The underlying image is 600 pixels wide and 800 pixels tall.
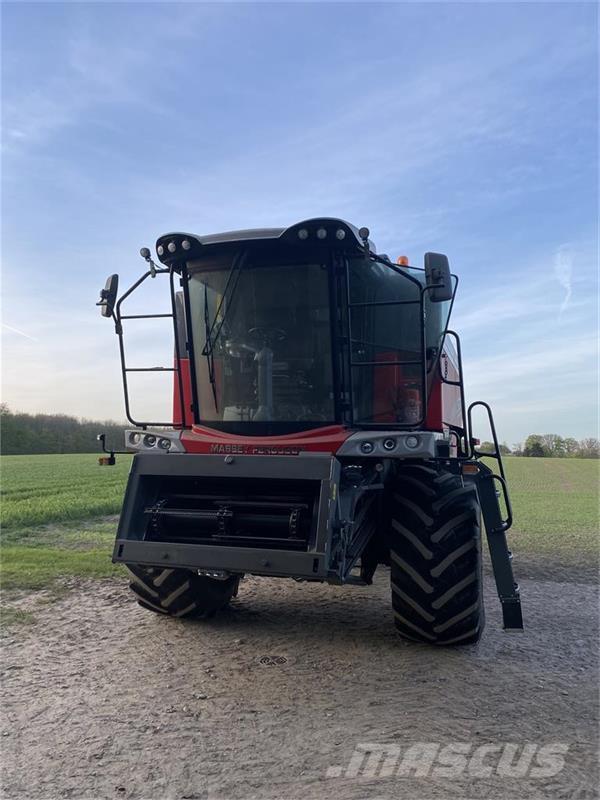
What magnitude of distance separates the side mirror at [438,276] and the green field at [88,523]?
208 inches

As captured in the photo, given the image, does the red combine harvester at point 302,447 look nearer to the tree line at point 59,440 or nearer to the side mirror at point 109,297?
the side mirror at point 109,297

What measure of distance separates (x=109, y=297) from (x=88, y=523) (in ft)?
28.3

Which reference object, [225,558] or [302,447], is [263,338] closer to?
[302,447]

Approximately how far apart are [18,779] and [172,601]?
2504 mm

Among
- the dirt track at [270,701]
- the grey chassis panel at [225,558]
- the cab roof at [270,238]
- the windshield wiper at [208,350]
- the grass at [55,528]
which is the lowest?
the dirt track at [270,701]

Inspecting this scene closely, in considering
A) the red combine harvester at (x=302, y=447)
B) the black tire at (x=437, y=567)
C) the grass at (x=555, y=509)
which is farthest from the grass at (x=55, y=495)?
the black tire at (x=437, y=567)

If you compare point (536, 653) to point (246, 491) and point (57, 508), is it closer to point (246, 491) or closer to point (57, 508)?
point (246, 491)

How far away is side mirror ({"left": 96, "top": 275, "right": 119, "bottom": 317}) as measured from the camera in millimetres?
5559

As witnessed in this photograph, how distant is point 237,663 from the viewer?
4.91m

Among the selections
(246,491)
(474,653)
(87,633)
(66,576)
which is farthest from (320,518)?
(66,576)

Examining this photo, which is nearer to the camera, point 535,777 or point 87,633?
point 535,777

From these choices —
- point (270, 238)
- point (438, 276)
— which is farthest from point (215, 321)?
point (438, 276)

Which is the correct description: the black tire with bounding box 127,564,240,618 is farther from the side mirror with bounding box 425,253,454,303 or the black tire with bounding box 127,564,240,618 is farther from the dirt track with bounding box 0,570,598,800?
the side mirror with bounding box 425,253,454,303

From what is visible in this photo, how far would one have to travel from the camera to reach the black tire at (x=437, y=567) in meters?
4.98
